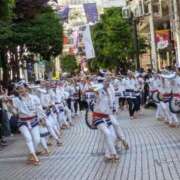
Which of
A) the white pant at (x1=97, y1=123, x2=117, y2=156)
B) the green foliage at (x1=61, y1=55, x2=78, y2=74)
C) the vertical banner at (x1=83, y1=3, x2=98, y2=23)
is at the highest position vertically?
the vertical banner at (x1=83, y1=3, x2=98, y2=23)

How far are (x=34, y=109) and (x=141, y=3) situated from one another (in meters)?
61.3

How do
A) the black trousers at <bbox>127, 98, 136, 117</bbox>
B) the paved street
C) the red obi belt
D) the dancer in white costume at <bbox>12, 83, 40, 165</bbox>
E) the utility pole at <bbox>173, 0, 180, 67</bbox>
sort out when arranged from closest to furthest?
1. the paved street
2. the red obi belt
3. the dancer in white costume at <bbox>12, 83, 40, 165</bbox>
4. the black trousers at <bbox>127, 98, 136, 117</bbox>
5. the utility pole at <bbox>173, 0, 180, 67</bbox>

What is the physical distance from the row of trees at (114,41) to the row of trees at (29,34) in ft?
87.3

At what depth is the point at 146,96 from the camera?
38656 mm

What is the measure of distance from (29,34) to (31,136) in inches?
753

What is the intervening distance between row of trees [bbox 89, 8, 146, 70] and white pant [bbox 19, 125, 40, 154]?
168ft

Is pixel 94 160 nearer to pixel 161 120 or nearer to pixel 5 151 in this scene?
pixel 5 151

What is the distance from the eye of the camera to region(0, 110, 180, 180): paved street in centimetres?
1421

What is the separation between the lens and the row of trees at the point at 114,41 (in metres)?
→ 70.8

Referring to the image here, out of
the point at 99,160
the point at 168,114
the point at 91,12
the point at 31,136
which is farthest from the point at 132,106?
the point at 91,12

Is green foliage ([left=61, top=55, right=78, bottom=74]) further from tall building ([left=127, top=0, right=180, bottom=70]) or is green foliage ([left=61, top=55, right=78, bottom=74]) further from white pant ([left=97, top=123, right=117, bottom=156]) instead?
white pant ([left=97, top=123, right=117, bottom=156])

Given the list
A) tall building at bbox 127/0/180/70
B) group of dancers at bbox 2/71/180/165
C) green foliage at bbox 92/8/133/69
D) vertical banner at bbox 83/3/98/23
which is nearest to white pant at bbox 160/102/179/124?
group of dancers at bbox 2/71/180/165

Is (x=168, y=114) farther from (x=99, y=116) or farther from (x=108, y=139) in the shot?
(x=108, y=139)

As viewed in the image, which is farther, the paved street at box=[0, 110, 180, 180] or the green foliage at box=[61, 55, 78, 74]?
the green foliage at box=[61, 55, 78, 74]
